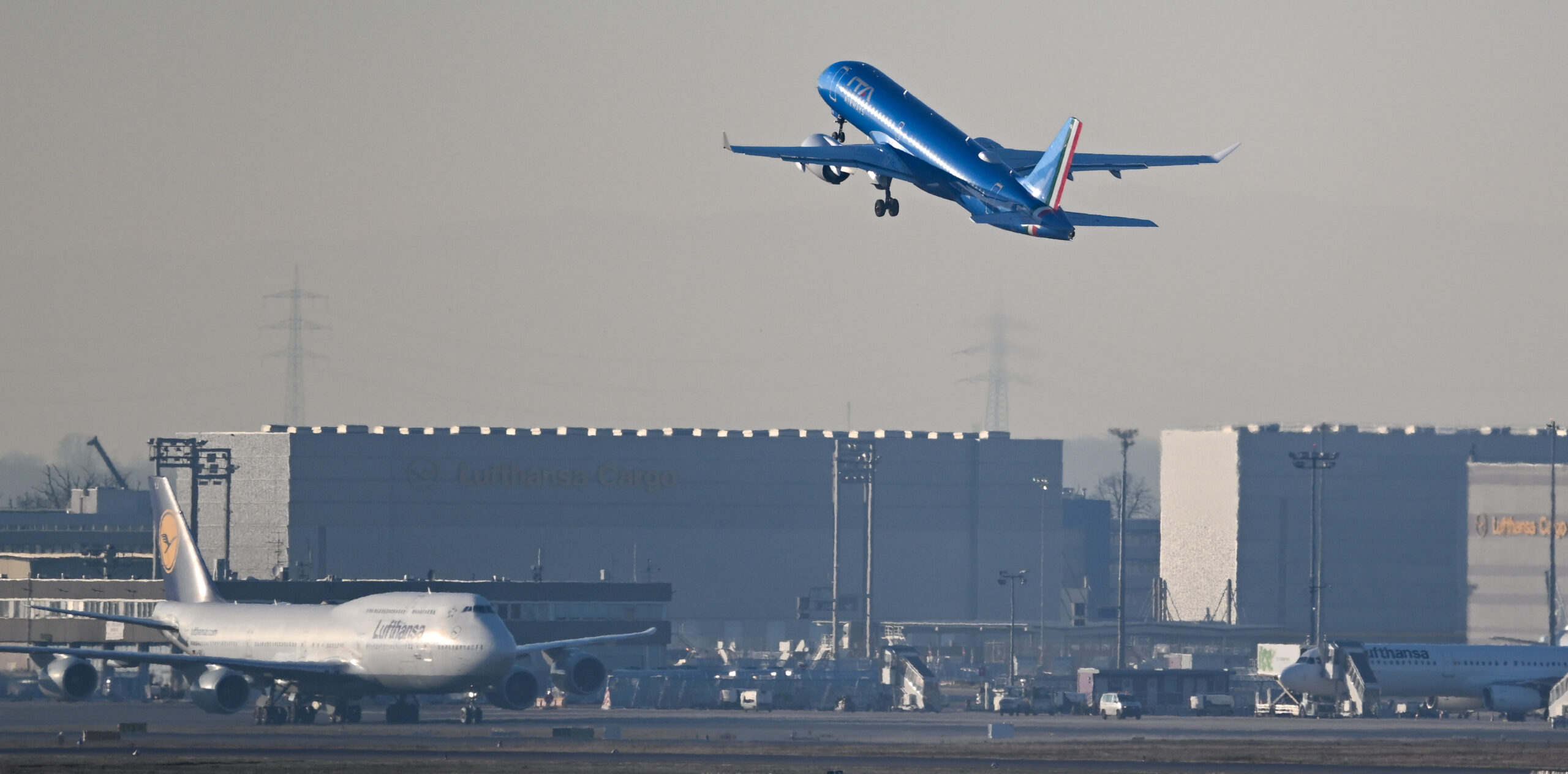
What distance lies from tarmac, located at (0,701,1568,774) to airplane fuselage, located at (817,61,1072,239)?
63.3ft

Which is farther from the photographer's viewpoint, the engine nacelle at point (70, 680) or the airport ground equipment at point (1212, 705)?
the airport ground equipment at point (1212, 705)

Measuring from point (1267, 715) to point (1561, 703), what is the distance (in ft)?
57.4

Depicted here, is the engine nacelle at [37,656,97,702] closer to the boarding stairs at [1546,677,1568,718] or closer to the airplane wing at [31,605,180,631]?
the airplane wing at [31,605,180,631]

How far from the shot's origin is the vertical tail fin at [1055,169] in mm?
77562

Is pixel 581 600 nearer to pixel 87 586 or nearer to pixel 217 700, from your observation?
pixel 87 586

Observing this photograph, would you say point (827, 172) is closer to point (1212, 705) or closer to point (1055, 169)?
point (1055, 169)

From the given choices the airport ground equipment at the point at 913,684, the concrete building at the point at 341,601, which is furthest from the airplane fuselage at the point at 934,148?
the concrete building at the point at 341,601

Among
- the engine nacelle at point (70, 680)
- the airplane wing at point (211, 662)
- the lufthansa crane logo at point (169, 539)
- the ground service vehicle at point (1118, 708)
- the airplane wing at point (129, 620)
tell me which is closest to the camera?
→ the airplane wing at point (211, 662)

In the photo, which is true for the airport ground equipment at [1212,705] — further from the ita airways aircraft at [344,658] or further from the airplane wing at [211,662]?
the airplane wing at [211,662]

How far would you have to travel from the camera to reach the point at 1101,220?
74500 mm

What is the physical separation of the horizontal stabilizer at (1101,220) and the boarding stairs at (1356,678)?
68041 mm

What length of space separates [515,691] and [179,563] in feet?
76.1

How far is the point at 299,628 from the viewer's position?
111812mm

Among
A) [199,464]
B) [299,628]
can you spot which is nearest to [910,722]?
[299,628]
